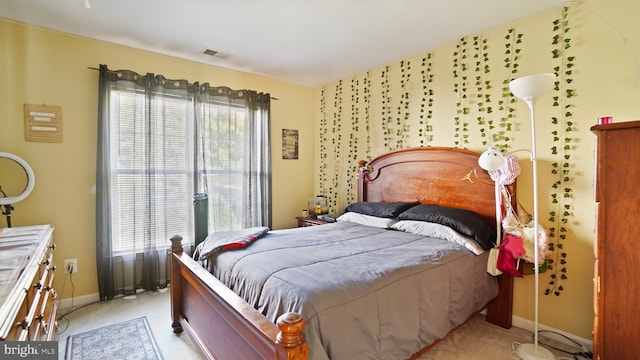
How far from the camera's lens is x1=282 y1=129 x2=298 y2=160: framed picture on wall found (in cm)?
414

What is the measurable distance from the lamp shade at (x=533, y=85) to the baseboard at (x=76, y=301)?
3.89 m

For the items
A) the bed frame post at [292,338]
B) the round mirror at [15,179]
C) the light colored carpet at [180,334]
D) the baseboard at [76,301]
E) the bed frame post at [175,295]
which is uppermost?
the round mirror at [15,179]

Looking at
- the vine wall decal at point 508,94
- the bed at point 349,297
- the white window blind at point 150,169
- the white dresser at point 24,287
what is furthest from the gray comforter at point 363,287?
the white window blind at point 150,169

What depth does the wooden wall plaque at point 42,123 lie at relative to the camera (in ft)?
8.42

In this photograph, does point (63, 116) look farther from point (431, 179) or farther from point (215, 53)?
point (431, 179)

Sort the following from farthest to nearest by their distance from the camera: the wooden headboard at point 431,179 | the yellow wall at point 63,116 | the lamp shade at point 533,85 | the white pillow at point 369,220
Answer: the white pillow at point 369,220
the wooden headboard at point 431,179
the yellow wall at point 63,116
the lamp shade at point 533,85

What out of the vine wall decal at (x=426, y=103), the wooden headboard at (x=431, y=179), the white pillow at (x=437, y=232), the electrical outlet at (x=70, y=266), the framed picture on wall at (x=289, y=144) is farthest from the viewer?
the framed picture on wall at (x=289, y=144)

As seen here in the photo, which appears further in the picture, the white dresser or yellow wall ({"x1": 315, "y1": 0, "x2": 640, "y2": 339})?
yellow wall ({"x1": 315, "y1": 0, "x2": 640, "y2": 339})

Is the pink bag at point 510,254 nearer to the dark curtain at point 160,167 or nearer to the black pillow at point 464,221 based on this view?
the black pillow at point 464,221

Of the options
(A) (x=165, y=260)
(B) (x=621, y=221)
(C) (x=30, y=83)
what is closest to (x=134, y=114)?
(C) (x=30, y=83)

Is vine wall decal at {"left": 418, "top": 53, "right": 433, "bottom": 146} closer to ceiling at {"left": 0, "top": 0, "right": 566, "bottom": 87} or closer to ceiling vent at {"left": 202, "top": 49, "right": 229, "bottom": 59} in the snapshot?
ceiling at {"left": 0, "top": 0, "right": 566, "bottom": 87}

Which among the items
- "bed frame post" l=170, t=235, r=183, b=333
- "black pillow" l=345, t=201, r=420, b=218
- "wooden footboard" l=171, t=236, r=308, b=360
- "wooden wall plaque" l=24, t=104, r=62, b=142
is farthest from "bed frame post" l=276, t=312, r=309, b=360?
"wooden wall plaque" l=24, t=104, r=62, b=142

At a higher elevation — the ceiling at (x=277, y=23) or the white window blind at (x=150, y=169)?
the ceiling at (x=277, y=23)

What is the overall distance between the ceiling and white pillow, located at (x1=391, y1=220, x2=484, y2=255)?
5.54ft
